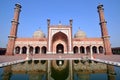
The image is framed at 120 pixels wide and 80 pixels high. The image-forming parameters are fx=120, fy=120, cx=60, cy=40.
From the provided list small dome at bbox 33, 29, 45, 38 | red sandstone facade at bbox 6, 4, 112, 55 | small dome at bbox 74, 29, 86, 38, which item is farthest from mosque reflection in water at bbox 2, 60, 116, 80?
small dome at bbox 74, 29, 86, 38

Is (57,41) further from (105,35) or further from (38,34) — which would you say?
(105,35)

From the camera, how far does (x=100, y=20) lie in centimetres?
2425

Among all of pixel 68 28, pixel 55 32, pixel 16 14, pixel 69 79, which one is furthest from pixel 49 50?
pixel 69 79

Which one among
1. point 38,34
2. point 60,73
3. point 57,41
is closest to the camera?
point 60,73

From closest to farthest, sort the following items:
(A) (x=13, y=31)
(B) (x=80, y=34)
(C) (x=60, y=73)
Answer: (C) (x=60, y=73)
(A) (x=13, y=31)
(B) (x=80, y=34)

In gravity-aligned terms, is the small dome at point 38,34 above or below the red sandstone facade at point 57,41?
above

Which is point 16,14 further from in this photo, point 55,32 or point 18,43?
point 55,32

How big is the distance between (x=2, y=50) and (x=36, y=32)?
28.4 feet

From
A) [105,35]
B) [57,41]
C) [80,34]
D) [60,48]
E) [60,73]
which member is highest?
[80,34]

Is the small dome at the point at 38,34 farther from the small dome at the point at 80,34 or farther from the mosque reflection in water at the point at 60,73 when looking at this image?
the mosque reflection in water at the point at 60,73

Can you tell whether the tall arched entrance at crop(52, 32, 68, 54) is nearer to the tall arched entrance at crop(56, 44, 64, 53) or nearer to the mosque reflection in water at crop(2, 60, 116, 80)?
the tall arched entrance at crop(56, 44, 64, 53)

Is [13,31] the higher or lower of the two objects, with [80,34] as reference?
lower

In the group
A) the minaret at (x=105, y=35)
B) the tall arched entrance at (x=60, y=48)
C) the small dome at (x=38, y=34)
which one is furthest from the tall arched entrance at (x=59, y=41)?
the minaret at (x=105, y=35)

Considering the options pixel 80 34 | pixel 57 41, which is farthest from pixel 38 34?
pixel 80 34
